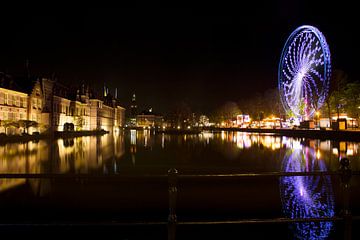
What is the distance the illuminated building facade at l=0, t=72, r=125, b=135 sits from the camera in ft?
198

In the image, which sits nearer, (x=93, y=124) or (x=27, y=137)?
(x=27, y=137)

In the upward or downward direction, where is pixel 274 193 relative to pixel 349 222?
downward

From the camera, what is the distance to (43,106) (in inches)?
3024

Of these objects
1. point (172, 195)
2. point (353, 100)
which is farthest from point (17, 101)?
point (172, 195)

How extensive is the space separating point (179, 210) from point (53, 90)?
8115 centimetres

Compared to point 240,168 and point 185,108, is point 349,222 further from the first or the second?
point 185,108

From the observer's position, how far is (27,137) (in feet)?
177

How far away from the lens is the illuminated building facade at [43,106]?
60.5m

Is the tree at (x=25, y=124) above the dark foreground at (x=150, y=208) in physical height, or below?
above

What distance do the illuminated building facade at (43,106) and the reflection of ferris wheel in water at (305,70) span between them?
1980 inches

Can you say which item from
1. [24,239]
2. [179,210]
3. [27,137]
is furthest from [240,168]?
[27,137]

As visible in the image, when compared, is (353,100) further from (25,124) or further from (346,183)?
(346,183)

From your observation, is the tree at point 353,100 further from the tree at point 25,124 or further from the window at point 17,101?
the window at point 17,101

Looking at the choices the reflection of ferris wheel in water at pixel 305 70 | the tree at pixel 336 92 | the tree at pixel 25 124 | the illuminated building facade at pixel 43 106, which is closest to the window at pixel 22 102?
the illuminated building facade at pixel 43 106
